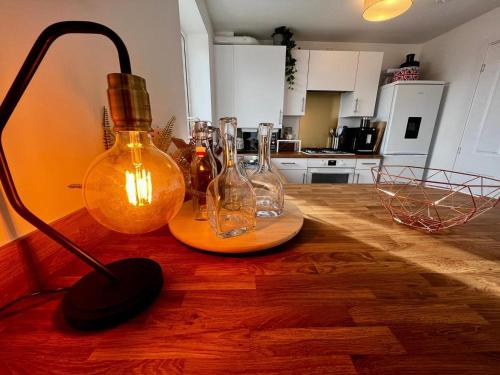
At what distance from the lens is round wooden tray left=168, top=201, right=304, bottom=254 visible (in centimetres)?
43

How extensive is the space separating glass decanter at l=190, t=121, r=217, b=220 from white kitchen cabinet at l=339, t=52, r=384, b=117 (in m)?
2.59

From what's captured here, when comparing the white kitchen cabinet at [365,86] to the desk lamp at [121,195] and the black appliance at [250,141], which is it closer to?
the black appliance at [250,141]

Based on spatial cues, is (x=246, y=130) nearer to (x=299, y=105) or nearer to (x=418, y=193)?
(x=299, y=105)

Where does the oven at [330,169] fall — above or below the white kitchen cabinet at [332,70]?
below

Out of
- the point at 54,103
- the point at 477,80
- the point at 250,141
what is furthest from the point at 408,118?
the point at 54,103

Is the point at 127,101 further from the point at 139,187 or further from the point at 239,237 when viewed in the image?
the point at 239,237

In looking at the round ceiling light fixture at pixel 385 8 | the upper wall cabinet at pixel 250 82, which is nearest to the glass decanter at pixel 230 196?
the round ceiling light fixture at pixel 385 8

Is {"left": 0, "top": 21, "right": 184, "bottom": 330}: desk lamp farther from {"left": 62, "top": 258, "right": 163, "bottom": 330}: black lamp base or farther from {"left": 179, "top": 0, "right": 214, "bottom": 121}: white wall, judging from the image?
{"left": 179, "top": 0, "right": 214, "bottom": 121}: white wall

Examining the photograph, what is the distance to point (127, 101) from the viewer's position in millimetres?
266

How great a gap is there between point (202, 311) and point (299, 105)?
2613 mm

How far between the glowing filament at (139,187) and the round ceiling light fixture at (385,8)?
138 centimetres

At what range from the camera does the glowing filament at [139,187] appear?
0.32 metres

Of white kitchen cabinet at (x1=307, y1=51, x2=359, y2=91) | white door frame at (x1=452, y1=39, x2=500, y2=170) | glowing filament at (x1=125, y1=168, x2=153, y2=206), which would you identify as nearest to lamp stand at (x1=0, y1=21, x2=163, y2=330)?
glowing filament at (x1=125, y1=168, x2=153, y2=206)

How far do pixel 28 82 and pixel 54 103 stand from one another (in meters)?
0.21
